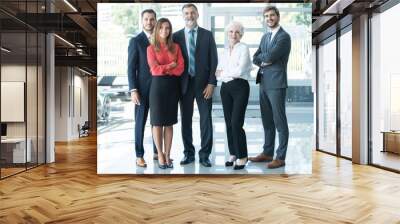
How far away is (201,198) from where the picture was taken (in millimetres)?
5184

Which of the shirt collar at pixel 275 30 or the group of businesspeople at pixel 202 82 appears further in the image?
the shirt collar at pixel 275 30

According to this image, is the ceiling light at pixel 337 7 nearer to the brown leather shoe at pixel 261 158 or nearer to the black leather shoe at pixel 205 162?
the brown leather shoe at pixel 261 158

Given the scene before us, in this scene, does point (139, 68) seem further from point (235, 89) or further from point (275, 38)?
point (275, 38)

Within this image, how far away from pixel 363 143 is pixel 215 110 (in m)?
3.64

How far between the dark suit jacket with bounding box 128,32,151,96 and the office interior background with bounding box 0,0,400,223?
492mm

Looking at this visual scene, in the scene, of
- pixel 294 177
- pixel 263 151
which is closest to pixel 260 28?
pixel 263 151

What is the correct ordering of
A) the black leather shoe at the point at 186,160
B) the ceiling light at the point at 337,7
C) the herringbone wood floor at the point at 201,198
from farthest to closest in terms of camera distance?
the ceiling light at the point at 337,7, the black leather shoe at the point at 186,160, the herringbone wood floor at the point at 201,198

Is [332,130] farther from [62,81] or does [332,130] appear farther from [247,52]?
[62,81]

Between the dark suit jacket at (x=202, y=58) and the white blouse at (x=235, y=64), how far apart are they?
131 millimetres

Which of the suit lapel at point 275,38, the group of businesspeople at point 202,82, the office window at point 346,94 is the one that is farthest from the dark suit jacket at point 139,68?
the office window at point 346,94

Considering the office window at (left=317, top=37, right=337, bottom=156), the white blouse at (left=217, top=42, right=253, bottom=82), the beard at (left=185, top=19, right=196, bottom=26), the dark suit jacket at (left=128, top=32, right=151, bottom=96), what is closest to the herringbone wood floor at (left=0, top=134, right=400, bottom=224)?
the dark suit jacket at (left=128, top=32, right=151, bottom=96)

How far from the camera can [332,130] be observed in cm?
1078

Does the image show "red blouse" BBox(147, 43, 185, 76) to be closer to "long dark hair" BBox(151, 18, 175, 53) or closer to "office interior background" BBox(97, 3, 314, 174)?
"long dark hair" BBox(151, 18, 175, 53)

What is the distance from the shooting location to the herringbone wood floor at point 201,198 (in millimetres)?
4250
